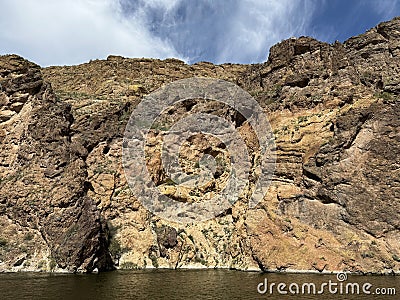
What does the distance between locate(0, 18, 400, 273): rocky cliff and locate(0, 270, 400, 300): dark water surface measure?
544 centimetres

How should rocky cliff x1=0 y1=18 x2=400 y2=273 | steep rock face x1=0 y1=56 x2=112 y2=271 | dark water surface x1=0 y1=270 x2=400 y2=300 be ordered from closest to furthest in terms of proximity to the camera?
dark water surface x1=0 y1=270 x2=400 y2=300 → rocky cliff x1=0 y1=18 x2=400 y2=273 → steep rock face x1=0 y1=56 x2=112 y2=271

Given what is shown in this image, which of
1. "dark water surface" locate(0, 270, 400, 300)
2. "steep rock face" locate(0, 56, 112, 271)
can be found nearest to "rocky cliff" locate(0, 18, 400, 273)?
"steep rock face" locate(0, 56, 112, 271)

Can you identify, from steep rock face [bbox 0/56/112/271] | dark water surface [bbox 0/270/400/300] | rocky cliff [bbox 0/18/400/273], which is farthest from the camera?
steep rock face [bbox 0/56/112/271]

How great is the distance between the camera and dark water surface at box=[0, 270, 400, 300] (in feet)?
81.1

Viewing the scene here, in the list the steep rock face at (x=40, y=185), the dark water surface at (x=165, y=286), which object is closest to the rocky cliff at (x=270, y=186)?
the steep rock face at (x=40, y=185)

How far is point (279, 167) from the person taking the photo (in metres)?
43.2

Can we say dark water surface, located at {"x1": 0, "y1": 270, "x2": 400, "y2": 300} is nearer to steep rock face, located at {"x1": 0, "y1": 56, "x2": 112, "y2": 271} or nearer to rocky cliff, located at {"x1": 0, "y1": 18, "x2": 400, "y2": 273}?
rocky cliff, located at {"x1": 0, "y1": 18, "x2": 400, "y2": 273}

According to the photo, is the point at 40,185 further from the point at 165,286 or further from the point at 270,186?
the point at 270,186

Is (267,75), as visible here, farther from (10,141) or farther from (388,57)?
(10,141)

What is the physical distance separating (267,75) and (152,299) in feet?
121

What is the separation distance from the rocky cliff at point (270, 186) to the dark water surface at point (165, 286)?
544 centimetres

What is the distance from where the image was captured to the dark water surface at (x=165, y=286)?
2472cm

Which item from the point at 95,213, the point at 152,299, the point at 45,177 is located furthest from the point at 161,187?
the point at 152,299

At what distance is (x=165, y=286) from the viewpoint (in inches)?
1155
